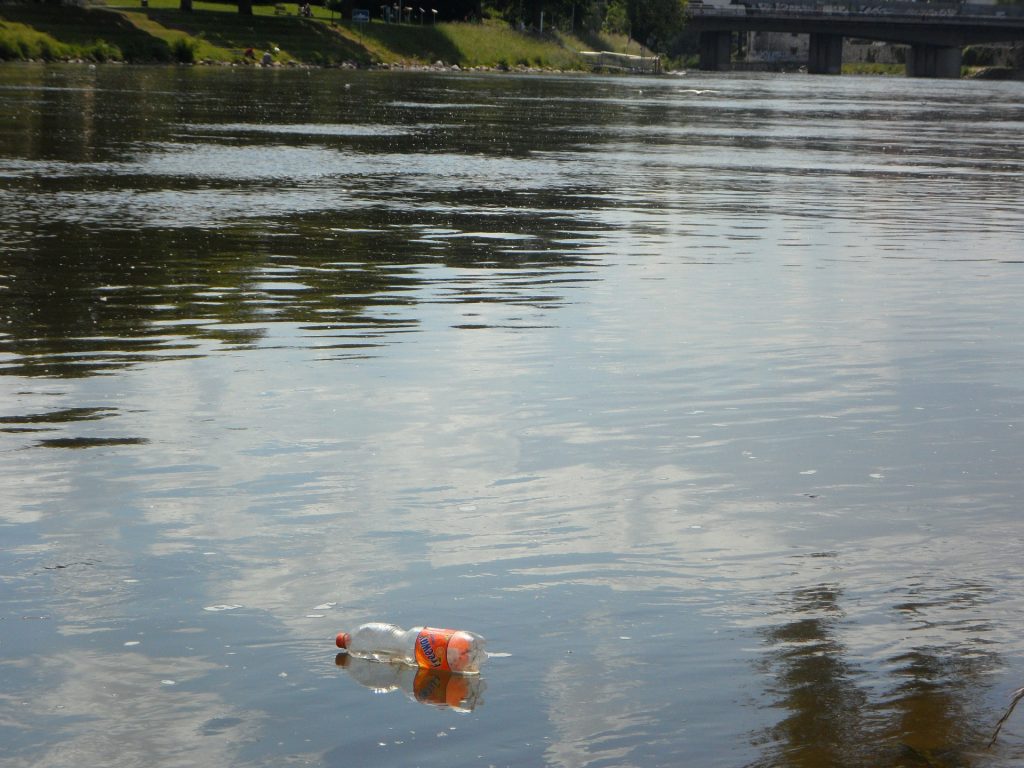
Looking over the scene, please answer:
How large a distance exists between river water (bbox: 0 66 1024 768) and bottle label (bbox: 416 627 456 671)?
0.09 metres

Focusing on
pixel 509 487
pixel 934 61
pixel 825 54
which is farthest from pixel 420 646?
pixel 825 54

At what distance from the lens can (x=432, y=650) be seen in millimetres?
6180

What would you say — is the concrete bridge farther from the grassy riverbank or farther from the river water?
the river water

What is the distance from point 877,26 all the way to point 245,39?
89698 millimetres

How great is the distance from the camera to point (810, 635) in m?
6.62

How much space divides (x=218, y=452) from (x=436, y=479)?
1.29 m

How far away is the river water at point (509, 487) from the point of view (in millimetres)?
5836

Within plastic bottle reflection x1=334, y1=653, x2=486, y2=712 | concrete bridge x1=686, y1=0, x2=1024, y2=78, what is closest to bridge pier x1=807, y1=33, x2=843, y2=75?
concrete bridge x1=686, y1=0, x2=1024, y2=78

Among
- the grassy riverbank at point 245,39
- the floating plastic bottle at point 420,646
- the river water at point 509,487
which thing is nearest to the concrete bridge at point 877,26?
the grassy riverbank at point 245,39

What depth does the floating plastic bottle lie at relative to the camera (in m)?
6.17

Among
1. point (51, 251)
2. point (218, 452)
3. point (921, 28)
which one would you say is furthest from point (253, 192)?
point (921, 28)

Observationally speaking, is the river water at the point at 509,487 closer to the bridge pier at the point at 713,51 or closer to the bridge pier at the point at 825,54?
the bridge pier at the point at 825,54

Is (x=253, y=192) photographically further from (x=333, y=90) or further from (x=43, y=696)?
(x=333, y=90)

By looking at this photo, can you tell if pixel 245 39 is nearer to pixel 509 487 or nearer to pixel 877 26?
pixel 509 487
